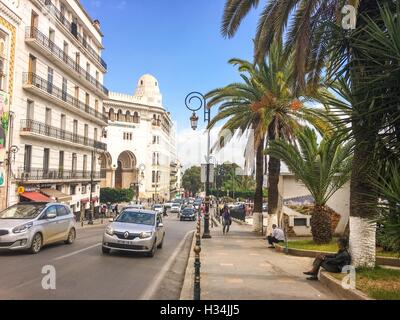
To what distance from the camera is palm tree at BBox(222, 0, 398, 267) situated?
30.1 feet

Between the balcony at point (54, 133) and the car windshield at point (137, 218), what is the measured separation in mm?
18285

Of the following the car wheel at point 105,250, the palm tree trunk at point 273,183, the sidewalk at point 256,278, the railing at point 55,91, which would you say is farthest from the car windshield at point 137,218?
the railing at point 55,91

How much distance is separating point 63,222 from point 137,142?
73.2 m

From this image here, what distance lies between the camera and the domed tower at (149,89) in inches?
3831

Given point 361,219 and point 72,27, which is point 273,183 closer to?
point 361,219

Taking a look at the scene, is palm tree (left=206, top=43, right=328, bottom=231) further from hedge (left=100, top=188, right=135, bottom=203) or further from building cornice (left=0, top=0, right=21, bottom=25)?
hedge (left=100, top=188, right=135, bottom=203)

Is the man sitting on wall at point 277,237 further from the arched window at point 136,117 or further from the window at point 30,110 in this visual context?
the arched window at point 136,117

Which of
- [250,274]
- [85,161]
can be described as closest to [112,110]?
[85,161]

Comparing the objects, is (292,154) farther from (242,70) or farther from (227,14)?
(242,70)

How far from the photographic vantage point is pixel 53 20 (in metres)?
34.9

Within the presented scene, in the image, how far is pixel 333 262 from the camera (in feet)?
33.4

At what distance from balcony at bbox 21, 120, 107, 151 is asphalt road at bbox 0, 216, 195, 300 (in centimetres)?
1822

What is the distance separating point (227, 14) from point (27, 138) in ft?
70.7

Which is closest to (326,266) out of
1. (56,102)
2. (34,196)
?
(34,196)
